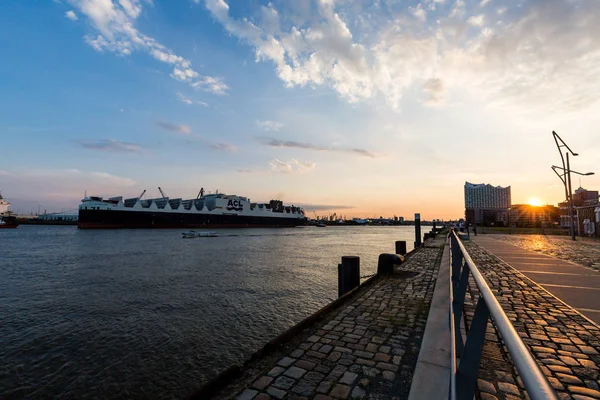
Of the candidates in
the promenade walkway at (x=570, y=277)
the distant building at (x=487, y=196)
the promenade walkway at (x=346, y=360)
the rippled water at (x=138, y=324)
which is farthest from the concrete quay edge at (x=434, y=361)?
the distant building at (x=487, y=196)

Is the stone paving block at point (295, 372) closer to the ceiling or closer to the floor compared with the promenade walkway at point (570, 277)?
closer to the floor

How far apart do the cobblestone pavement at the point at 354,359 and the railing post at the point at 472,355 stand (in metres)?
1.88

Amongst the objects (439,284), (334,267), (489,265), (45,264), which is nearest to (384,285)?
(439,284)

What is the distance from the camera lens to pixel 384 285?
835 centimetres

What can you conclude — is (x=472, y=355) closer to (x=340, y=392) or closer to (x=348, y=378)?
(x=340, y=392)

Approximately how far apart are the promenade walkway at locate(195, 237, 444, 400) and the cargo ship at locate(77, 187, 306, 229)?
79.6m

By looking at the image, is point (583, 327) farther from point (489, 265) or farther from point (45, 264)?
point (45, 264)

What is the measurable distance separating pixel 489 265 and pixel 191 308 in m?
10.9

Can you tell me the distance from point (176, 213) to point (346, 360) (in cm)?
8425

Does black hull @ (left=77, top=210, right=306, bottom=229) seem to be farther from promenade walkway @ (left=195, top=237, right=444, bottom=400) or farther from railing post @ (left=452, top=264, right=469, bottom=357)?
railing post @ (left=452, top=264, right=469, bottom=357)

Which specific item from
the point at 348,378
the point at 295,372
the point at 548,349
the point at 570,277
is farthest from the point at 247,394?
the point at 570,277

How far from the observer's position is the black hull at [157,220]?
69688 mm

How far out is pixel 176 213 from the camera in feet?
265

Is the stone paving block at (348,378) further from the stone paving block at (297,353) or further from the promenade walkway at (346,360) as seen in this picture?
the stone paving block at (297,353)
